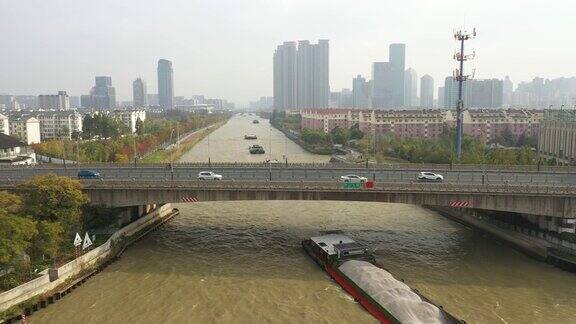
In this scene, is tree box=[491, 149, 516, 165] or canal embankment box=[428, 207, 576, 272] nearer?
canal embankment box=[428, 207, 576, 272]

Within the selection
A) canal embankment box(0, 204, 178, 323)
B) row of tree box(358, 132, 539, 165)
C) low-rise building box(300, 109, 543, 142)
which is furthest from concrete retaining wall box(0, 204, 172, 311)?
low-rise building box(300, 109, 543, 142)

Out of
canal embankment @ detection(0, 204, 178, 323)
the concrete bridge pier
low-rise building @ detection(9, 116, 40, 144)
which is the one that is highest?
low-rise building @ detection(9, 116, 40, 144)

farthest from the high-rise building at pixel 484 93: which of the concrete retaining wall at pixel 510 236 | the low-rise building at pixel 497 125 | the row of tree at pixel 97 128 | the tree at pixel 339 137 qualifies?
the concrete retaining wall at pixel 510 236

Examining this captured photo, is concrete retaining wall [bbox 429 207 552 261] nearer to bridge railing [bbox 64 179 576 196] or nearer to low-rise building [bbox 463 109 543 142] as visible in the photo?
bridge railing [bbox 64 179 576 196]

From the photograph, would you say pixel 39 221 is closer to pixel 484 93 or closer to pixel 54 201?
pixel 54 201

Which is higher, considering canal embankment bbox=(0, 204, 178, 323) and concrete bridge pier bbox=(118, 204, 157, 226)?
concrete bridge pier bbox=(118, 204, 157, 226)

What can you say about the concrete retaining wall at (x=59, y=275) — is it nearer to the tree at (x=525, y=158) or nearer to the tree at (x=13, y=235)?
the tree at (x=13, y=235)

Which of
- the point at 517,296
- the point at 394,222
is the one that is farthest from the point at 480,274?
the point at 394,222
